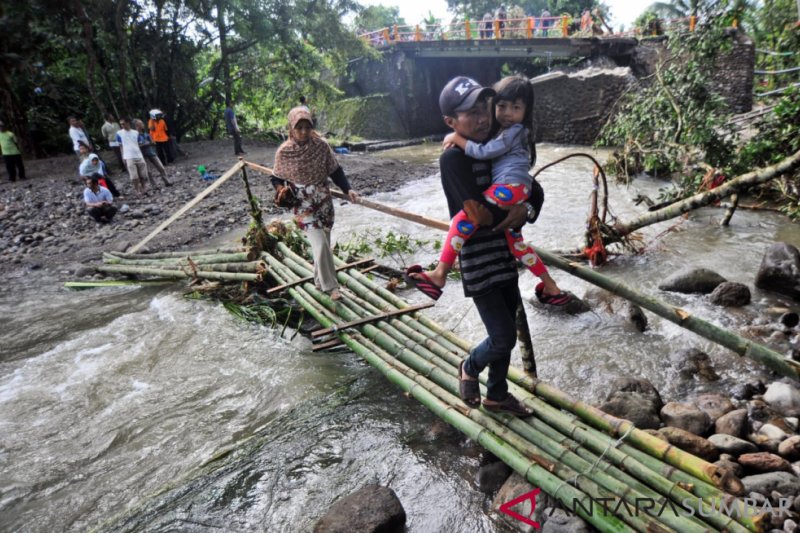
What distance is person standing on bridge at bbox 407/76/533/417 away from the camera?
2.08 meters

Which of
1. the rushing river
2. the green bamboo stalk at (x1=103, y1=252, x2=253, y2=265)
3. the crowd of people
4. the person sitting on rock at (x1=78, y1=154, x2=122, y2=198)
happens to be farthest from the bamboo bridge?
the person sitting on rock at (x1=78, y1=154, x2=122, y2=198)

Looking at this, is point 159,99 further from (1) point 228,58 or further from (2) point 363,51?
(2) point 363,51

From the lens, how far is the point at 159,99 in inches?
630

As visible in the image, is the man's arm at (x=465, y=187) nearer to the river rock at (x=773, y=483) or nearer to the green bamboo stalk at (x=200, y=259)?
the river rock at (x=773, y=483)

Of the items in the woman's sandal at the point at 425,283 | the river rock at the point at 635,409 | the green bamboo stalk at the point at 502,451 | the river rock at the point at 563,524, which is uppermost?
the woman's sandal at the point at 425,283

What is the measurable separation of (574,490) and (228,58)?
61.6 ft

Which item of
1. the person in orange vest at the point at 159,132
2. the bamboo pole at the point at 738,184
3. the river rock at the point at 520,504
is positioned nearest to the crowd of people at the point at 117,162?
the person in orange vest at the point at 159,132

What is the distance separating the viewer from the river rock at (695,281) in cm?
484

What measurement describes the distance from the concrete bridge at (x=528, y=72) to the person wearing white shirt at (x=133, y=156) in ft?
43.6

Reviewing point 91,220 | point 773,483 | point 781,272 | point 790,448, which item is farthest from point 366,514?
point 91,220

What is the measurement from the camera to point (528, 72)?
24.7 metres

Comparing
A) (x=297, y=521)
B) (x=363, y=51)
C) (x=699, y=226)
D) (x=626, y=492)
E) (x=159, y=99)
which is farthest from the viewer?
(x=363, y=51)

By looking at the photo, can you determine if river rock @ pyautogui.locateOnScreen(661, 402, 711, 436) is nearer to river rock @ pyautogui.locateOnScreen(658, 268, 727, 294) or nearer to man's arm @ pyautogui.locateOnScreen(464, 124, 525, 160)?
man's arm @ pyautogui.locateOnScreen(464, 124, 525, 160)

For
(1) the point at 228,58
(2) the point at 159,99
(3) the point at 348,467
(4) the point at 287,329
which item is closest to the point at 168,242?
(4) the point at 287,329
